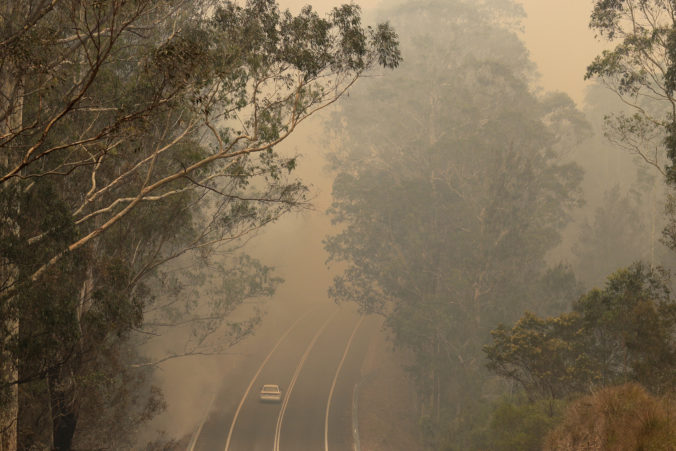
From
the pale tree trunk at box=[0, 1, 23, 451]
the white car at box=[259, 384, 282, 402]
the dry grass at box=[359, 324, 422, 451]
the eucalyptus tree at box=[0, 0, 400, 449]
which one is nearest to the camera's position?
the eucalyptus tree at box=[0, 0, 400, 449]

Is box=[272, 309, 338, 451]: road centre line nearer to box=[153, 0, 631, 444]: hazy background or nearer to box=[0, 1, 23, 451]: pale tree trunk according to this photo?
box=[153, 0, 631, 444]: hazy background

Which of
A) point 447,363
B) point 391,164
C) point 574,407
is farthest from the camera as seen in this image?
point 391,164

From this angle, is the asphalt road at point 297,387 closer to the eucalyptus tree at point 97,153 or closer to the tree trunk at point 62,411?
the eucalyptus tree at point 97,153

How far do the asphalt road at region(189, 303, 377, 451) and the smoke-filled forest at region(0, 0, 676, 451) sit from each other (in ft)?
0.64

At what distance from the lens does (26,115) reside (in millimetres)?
13344

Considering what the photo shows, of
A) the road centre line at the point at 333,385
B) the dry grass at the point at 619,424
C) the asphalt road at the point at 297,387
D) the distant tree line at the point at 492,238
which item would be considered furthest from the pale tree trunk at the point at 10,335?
the road centre line at the point at 333,385

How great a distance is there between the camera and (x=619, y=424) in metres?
9.59

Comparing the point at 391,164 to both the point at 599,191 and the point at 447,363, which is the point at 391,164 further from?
the point at 599,191

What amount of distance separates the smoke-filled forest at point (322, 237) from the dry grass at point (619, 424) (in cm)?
6

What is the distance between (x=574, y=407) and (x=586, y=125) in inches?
1396

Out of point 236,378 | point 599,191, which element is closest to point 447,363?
point 236,378

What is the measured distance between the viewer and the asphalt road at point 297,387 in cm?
2995

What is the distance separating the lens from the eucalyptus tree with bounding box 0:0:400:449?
10117 mm

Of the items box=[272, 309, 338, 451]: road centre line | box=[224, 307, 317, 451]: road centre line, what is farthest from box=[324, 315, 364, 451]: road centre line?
box=[224, 307, 317, 451]: road centre line
